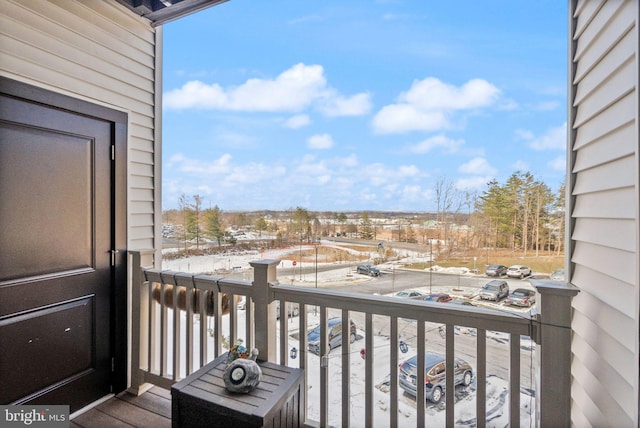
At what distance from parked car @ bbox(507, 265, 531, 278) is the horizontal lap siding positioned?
2540 mm

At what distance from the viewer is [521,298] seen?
145 centimetres

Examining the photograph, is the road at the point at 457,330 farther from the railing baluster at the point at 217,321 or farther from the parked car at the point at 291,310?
the railing baluster at the point at 217,321

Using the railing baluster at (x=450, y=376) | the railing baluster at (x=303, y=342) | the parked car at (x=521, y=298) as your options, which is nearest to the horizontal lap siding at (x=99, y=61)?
the railing baluster at (x=303, y=342)

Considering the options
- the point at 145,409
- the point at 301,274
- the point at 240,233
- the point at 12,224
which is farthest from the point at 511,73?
the point at 145,409

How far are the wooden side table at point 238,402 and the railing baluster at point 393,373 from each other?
476 millimetres

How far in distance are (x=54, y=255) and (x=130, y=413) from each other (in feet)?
3.75

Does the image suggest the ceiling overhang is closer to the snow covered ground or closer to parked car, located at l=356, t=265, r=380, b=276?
the snow covered ground

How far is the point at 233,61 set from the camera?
2715 mm

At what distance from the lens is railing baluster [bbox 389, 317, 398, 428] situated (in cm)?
152

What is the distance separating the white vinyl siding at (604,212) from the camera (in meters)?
0.92

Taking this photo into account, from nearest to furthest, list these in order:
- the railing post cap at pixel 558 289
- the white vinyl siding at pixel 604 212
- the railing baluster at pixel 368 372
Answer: the white vinyl siding at pixel 604 212, the railing post cap at pixel 558 289, the railing baluster at pixel 368 372

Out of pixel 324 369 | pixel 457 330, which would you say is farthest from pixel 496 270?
pixel 324 369

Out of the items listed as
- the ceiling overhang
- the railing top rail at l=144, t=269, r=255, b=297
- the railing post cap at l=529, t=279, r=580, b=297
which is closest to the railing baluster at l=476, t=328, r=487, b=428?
the railing post cap at l=529, t=279, r=580, b=297

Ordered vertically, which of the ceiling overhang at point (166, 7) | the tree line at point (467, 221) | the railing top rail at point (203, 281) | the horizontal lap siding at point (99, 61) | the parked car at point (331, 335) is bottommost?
the parked car at point (331, 335)
